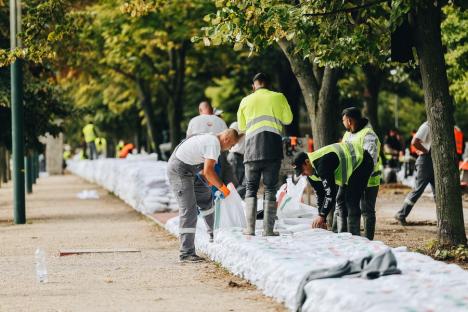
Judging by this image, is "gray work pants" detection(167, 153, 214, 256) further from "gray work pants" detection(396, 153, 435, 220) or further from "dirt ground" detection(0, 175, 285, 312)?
"gray work pants" detection(396, 153, 435, 220)

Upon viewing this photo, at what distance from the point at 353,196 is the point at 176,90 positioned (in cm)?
2523

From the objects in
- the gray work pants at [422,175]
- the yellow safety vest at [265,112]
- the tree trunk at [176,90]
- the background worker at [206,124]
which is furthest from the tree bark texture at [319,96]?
the tree trunk at [176,90]

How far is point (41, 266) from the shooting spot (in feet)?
42.1

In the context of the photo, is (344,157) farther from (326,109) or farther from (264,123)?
(326,109)

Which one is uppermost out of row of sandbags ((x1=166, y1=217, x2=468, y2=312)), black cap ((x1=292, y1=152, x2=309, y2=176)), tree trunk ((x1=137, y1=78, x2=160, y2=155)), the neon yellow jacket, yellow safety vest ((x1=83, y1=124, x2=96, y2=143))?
tree trunk ((x1=137, y1=78, x2=160, y2=155))

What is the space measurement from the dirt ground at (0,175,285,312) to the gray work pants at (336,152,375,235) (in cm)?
164

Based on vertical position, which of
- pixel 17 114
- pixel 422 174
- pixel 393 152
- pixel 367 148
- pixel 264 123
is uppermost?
pixel 17 114

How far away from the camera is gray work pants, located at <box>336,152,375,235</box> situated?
1236 centimetres

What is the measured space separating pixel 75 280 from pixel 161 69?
90.0ft

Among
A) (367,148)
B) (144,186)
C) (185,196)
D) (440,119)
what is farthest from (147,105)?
(440,119)

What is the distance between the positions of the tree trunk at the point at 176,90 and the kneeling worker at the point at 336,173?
2400 centimetres

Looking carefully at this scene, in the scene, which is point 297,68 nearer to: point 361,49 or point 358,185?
point 361,49

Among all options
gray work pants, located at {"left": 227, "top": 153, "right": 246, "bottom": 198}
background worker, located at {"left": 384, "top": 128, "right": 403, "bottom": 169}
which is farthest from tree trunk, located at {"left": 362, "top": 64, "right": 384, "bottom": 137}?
gray work pants, located at {"left": 227, "top": 153, "right": 246, "bottom": 198}

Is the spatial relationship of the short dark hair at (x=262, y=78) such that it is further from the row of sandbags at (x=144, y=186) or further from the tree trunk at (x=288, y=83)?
the tree trunk at (x=288, y=83)
